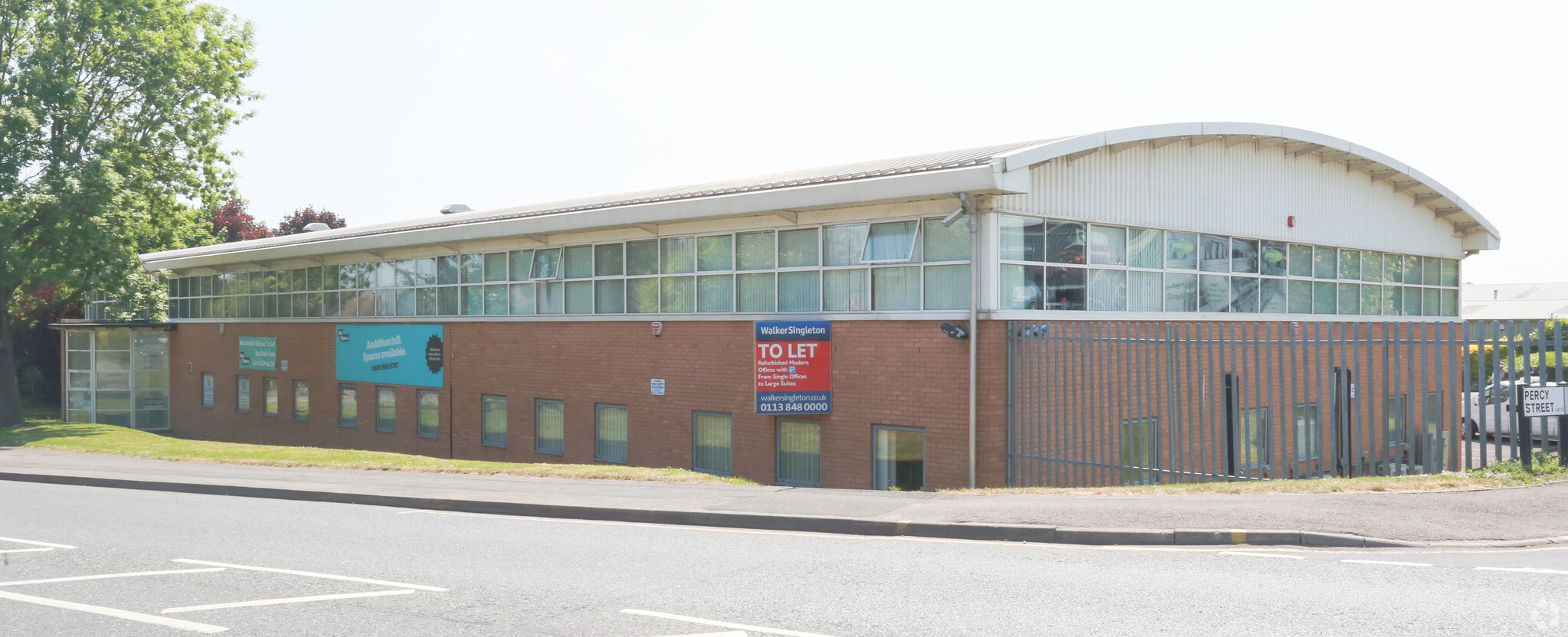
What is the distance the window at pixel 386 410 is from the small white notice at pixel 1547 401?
21806 mm

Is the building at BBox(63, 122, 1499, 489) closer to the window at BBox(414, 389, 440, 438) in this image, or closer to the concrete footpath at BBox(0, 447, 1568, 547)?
the window at BBox(414, 389, 440, 438)

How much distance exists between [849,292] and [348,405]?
1600 centimetres

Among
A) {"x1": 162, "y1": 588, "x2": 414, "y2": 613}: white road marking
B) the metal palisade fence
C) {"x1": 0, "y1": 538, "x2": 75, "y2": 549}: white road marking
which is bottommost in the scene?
{"x1": 0, "y1": 538, "x2": 75, "y2": 549}: white road marking

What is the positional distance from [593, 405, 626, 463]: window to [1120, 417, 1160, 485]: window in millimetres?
8936

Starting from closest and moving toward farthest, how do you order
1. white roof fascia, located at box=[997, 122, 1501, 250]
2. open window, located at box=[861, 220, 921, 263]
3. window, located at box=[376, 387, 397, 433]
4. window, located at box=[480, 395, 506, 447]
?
white roof fascia, located at box=[997, 122, 1501, 250]
open window, located at box=[861, 220, 921, 263]
window, located at box=[480, 395, 506, 447]
window, located at box=[376, 387, 397, 433]

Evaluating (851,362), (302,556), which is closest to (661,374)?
(851,362)

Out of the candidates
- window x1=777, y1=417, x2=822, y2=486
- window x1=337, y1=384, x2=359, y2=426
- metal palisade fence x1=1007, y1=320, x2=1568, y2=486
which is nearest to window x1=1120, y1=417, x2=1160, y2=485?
metal palisade fence x1=1007, y1=320, x2=1568, y2=486

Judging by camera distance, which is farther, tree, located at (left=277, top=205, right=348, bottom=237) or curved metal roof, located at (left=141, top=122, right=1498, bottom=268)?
tree, located at (left=277, top=205, right=348, bottom=237)

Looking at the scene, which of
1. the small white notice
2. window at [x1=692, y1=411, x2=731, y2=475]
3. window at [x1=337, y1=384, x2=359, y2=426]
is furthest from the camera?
window at [x1=337, y1=384, x2=359, y2=426]

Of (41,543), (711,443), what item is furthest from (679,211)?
(41,543)

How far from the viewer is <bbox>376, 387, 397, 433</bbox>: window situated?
25469 millimetres

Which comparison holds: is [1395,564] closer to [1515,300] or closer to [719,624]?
[719,624]

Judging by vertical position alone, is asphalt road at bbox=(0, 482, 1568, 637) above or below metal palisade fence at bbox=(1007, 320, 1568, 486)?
below

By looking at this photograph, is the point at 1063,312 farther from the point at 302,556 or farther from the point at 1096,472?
the point at 302,556
